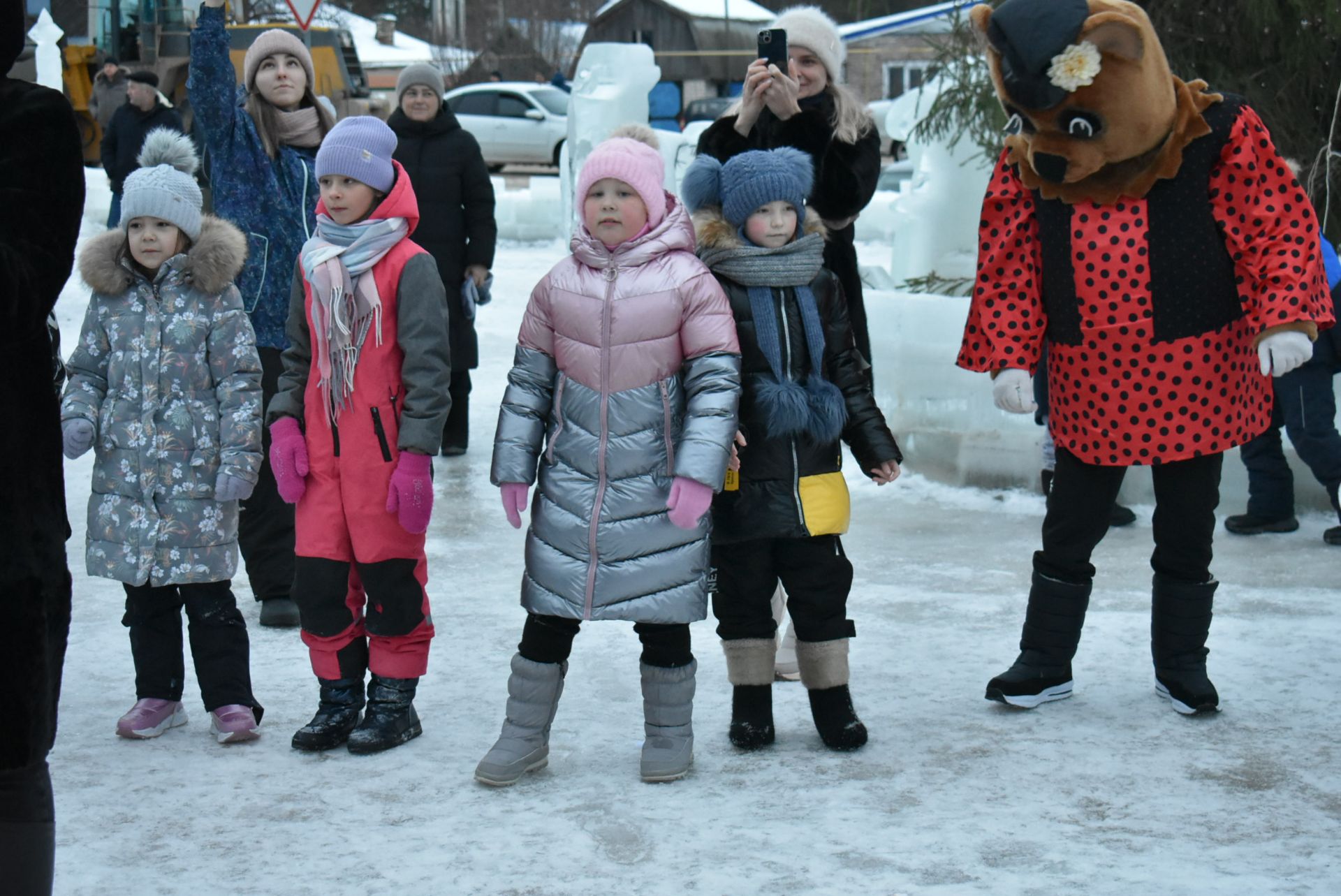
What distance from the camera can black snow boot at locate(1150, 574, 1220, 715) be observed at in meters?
3.91

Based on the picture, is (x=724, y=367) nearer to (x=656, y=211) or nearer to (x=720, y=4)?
(x=656, y=211)

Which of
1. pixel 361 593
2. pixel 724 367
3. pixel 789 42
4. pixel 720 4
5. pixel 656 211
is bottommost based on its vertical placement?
pixel 361 593

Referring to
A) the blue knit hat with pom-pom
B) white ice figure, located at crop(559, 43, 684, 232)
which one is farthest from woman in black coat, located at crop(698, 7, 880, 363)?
white ice figure, located at crop(559, 43, 684, 232)

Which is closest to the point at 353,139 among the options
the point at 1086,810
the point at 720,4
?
the point at 1086,810

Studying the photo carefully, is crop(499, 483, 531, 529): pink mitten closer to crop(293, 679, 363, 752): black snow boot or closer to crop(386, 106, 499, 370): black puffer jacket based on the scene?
crop(293, 679, 363, 752): black snow boot

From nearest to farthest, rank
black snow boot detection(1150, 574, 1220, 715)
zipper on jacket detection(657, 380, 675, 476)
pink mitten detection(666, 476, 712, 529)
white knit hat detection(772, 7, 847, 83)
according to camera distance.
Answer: pink mitten detection(666, 476, 712, 529) → zipper on jacket detection(657, 380, 675, 476) → black snow boot detection(1150, 574, 1220, 715) → white knit hat detection(772, 7, 847, 83)

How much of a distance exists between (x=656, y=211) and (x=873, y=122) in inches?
34.3

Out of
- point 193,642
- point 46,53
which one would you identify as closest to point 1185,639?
point 193,642

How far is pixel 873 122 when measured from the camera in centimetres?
413

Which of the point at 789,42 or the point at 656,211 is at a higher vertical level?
the point at 789,42

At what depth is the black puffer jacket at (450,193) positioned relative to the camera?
7.01 m

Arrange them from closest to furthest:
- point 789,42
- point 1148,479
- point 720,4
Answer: point 789,42 < point 1148,479 < point 720,4

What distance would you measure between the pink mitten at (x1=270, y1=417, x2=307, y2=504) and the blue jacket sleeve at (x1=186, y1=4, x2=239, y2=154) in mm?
1382

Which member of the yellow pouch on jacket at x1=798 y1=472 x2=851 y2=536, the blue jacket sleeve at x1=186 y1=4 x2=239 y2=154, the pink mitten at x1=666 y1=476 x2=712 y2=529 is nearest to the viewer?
the pink mitten at x1=666 y1=476 x2=712 y2=529
